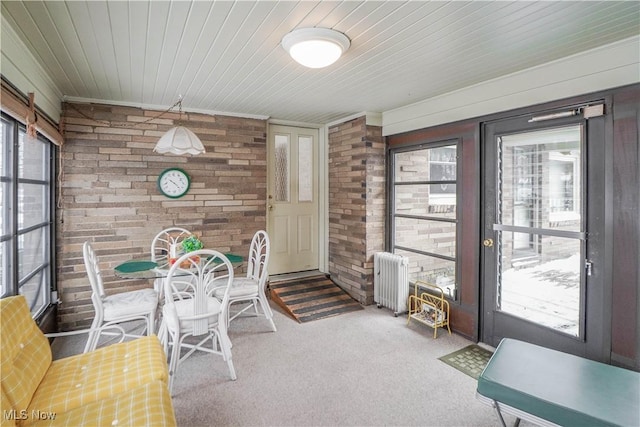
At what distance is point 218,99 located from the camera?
11.9ft

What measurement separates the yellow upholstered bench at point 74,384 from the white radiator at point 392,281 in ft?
8.40

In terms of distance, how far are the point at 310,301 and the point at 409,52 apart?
9.67ft

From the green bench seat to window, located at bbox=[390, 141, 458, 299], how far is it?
1.46m

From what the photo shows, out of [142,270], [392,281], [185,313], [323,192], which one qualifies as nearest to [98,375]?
[185,313]

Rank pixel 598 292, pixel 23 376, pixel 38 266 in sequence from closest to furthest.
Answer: pixel 23 376 → pixel 598 292 → pixel 38 266

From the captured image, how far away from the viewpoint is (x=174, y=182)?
3953 millimetres

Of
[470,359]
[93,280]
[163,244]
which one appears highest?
[163,244]

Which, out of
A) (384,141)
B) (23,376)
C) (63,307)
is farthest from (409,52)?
(63,307)

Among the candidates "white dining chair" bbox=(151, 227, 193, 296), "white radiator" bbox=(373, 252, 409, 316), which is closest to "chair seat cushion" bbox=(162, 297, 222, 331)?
"white dining chair" bbox=(151, 227, 193, 296)

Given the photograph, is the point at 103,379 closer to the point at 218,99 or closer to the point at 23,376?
the point at 23,376

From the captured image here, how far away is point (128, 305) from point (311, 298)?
210 cm

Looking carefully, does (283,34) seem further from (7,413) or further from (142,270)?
(7,413)

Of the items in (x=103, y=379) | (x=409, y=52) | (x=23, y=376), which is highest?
(x=409, y=52)

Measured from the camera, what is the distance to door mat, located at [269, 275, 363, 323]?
3.82 meters
